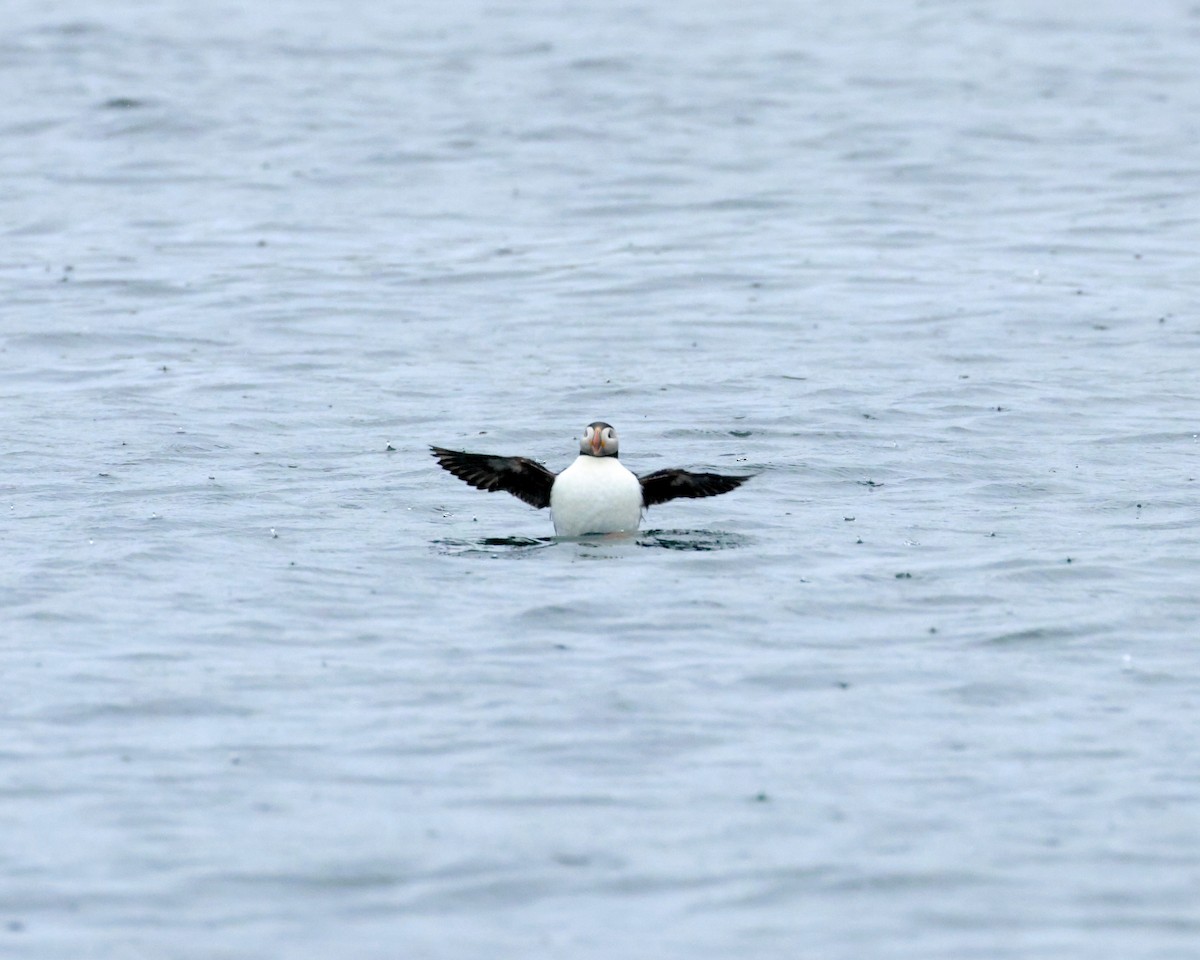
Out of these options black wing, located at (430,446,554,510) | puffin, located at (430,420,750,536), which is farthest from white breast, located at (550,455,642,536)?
black wing, located at (430,446,554,510)

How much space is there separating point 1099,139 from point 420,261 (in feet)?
41.1

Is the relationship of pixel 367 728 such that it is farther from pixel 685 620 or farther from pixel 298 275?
pixel 298 275

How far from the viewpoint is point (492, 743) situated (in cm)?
1050

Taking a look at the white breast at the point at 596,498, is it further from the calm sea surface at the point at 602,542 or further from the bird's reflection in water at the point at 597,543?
the calm sea surface at the point at 602,542

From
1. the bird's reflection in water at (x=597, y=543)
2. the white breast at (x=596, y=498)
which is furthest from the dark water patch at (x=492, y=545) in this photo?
the white breast at (x=596, y=498)

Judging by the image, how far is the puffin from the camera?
14.3 meters

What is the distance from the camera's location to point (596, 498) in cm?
1423

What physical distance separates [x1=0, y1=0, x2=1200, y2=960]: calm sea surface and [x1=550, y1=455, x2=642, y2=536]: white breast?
0.21 meters

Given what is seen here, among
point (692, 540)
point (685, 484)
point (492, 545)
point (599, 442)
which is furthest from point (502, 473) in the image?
point (692, 540)

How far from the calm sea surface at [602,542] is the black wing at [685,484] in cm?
32

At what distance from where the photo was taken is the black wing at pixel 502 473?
1477 centimetres

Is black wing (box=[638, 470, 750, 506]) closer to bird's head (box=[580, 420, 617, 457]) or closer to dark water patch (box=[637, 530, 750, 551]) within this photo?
dark water patch (box=[637, 530, 750, 551])

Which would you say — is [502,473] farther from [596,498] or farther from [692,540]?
[692,540]

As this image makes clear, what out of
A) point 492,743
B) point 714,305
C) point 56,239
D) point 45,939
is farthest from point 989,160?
point 45,939
